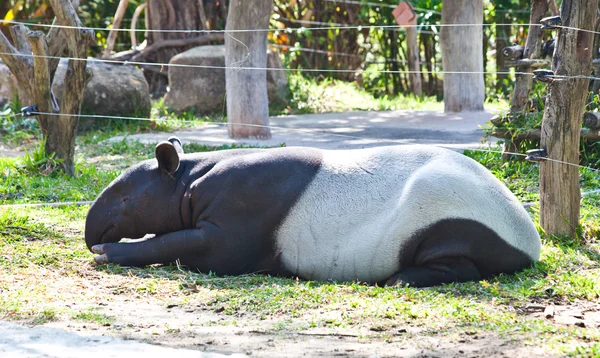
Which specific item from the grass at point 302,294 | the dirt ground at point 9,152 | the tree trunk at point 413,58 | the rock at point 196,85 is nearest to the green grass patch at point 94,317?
the grass at point 302,294

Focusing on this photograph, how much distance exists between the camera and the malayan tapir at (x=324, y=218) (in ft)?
16.8

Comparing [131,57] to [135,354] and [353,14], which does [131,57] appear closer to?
[353,14]

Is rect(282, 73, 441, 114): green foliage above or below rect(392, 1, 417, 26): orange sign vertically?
below

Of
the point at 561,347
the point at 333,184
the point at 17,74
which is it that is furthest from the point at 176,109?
the point at 561,347

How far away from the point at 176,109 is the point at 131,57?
2713 millimetres

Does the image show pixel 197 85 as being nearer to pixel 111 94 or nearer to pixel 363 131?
pixel 111 94

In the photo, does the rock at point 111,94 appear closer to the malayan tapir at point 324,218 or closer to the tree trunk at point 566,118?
the malayan tapir at point 324,218

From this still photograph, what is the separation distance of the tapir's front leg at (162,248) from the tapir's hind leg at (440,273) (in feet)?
4.15

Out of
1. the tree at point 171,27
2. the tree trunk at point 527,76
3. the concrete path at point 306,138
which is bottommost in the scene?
the concrete path at point 306,138

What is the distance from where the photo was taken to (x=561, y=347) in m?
3.65

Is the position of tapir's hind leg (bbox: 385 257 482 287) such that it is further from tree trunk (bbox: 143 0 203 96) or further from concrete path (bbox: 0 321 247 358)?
tree trunk (bbox: 143 0 203 96)

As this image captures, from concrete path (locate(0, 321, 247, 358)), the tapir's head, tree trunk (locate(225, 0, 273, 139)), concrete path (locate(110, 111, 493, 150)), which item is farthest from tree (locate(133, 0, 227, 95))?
concrete path (locate(0, 321, 247, 358))

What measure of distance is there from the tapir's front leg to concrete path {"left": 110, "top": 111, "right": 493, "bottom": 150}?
4.05 metres

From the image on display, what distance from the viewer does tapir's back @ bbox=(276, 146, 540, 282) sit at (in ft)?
16.8
